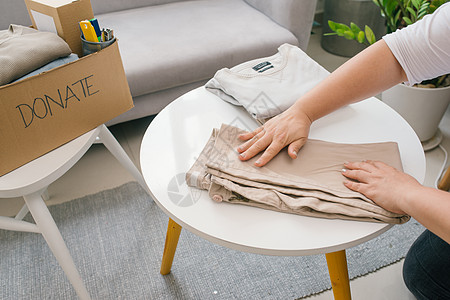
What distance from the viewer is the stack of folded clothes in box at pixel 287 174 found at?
0.67 metres

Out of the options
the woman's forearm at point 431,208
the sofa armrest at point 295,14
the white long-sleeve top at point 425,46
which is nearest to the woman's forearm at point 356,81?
the white long-sleeve top at point 425,46

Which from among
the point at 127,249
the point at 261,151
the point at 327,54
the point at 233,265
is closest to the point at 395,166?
the point at 261,151

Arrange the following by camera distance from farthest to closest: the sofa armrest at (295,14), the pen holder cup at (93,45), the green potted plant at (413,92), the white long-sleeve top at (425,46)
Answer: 1. the sofa armrest at (295,14)
2. the green potted plant at (413,92)
3. the pen holder cup at (93,45)
4. the white long-sleeve top at (425,46)

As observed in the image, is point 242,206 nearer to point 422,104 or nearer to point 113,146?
point 113,146

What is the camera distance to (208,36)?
1.54m

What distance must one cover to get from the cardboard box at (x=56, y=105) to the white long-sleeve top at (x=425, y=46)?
0.67 meters

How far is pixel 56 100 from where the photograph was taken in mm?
808

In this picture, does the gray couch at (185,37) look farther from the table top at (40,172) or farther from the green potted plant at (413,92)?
the table top at (40,172)

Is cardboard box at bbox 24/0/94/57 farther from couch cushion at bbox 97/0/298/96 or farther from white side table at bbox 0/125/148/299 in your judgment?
couch cushion at bbox 97/0/298/96

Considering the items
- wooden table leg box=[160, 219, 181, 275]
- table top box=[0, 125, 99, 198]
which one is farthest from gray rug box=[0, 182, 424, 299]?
table top box=[0, 125, 99, 198]

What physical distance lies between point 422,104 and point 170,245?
43.5 inches

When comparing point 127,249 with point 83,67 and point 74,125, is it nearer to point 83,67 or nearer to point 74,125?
point 74,125

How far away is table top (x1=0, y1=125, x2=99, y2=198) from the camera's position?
31.0 inches

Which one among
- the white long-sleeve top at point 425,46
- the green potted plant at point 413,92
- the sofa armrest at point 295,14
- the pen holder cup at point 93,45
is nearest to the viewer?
the white long-sleeve top at point 425,46
